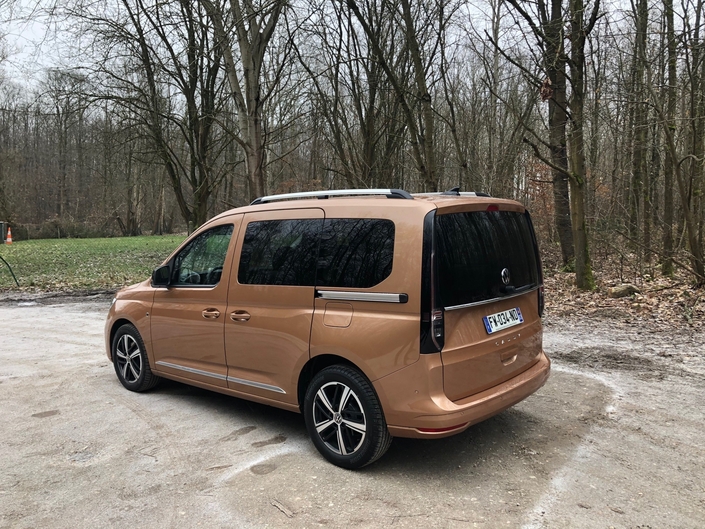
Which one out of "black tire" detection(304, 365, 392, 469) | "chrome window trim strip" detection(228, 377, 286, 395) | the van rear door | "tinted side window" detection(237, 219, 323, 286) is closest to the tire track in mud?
the van rear door

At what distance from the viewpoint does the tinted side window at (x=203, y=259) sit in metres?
4.73

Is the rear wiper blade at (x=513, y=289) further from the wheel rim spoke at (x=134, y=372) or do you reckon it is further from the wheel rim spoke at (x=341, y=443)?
the wheel rim spoke at (x=134, y=372)

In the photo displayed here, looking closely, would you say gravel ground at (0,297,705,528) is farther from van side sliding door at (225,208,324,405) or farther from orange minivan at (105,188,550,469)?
van side sliding door at (225,208,324,405)

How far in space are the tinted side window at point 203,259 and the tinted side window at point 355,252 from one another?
1.22m

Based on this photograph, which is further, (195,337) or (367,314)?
(195,337)

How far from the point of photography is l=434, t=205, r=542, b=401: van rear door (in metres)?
3.39

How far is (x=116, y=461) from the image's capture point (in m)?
3.87

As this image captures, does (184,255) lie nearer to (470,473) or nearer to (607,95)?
(470,473)

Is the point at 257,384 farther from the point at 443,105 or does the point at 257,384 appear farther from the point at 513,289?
the point at 443,105

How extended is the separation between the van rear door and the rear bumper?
0.07 m

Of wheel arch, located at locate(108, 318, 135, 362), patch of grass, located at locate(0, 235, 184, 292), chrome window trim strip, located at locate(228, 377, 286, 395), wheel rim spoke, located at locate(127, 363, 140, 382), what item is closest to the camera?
chrome window trim strip, located at locate(228, 377, 286, 395)

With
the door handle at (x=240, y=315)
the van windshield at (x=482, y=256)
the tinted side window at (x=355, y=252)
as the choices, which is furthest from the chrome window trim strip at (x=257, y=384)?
the van windshield at (x=482, y=256)

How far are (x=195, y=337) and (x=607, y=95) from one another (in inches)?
417

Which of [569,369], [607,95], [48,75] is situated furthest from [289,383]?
[48,75]
